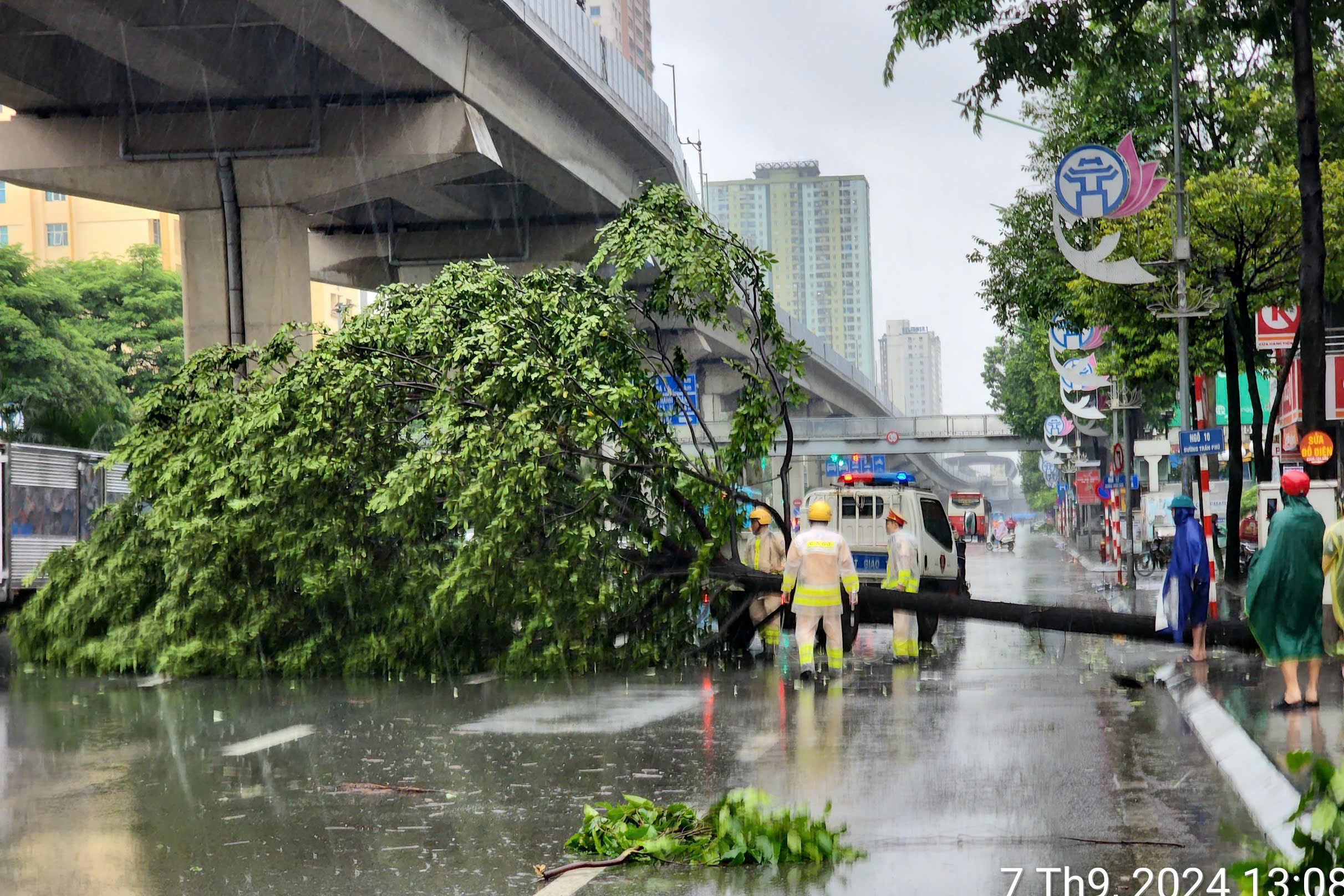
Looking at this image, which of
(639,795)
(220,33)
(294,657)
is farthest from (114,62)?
(639,795)

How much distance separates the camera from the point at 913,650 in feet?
55.1

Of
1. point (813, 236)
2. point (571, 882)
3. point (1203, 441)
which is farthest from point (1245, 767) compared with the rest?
point (813, 236)

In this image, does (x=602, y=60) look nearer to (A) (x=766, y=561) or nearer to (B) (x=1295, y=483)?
(A) (x=766, y=561)

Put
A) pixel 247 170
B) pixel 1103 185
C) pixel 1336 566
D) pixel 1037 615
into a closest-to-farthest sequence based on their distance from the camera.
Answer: pixel 1336 566 < pixel 1037 615 < pixel 1103 185 < pixel 247 170

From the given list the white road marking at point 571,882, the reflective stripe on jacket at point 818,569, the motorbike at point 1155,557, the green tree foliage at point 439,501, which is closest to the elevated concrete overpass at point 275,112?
the green tree foliage at point 439,501

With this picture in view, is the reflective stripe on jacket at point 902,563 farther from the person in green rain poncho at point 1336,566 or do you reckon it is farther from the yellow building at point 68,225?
the yellow building at point 68,225

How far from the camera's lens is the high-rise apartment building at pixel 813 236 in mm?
160125

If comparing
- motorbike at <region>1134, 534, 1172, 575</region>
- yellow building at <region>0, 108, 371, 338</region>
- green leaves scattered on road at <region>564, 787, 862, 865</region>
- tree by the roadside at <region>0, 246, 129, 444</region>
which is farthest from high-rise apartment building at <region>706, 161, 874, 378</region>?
green leaves scattered on road at <region>564, 787, 862, 865</region>

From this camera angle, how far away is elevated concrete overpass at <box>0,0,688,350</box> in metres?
23.3

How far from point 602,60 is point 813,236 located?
443ft

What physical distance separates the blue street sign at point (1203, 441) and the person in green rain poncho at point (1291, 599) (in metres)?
12.2

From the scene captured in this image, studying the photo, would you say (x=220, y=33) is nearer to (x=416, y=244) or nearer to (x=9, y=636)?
(x=9, y=636)

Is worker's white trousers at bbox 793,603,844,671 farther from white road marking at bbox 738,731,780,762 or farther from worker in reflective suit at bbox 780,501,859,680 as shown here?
white road marking at bbox 738,731,780,762

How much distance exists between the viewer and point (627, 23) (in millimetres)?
182500
